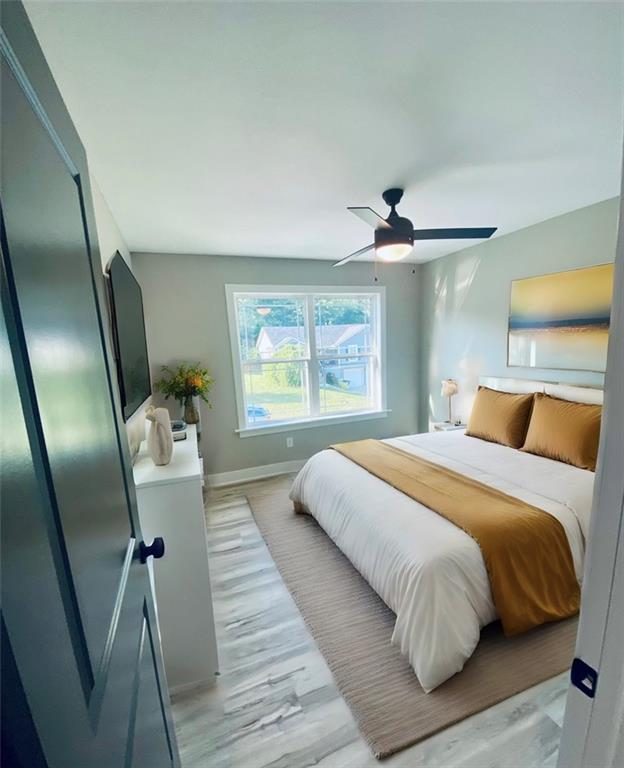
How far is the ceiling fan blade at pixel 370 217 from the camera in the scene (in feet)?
6.02

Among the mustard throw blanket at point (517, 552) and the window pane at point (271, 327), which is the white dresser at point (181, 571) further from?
the window pane at point (271, 327)

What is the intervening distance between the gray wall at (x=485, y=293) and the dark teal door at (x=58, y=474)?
326 centimetres

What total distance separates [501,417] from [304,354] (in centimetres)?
217

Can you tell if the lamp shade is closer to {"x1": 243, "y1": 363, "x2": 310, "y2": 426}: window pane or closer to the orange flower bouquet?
{"x1": 243, "y1": 363, "x2": 310, "y2": 426}: window pane

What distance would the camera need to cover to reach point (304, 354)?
4.06 m

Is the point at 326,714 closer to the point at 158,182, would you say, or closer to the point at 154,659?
the point at 154,659

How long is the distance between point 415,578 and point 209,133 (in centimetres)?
218

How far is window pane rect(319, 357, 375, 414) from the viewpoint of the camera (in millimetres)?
4211

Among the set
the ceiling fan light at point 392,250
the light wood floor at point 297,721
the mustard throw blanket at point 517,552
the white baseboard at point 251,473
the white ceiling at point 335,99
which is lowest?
the light wood floor at point 297,721

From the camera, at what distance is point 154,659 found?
966 millimetres

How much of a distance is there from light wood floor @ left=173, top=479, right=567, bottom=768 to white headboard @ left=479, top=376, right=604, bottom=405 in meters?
1.91

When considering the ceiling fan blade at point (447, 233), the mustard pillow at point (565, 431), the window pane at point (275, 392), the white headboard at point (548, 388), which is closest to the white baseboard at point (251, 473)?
the window pane at point (275, 392)

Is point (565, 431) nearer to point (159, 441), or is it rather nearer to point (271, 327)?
point (159, 441)

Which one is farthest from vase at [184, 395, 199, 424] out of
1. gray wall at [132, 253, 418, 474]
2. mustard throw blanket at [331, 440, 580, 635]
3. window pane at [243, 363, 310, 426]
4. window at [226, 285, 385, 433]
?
mustard throw blanket at [331, 440, 580, 635]
